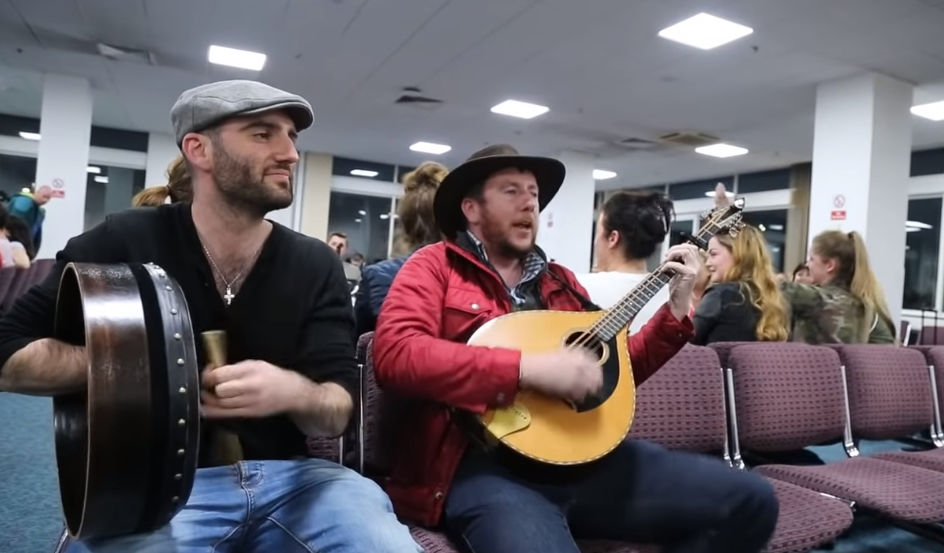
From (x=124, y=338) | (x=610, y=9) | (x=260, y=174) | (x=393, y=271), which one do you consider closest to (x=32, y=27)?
(x=610, y=9)

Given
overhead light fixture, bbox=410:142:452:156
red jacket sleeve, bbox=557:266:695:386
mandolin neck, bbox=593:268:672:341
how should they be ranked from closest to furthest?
mandolin neck, bbox=593:268:672:341 → red jacket sleeve, bbox=557:266:695:386 → overhead light fixture, bbox=410:142:452:156

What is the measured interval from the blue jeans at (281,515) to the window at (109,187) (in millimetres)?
12761

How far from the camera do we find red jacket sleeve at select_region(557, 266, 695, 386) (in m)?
1.77

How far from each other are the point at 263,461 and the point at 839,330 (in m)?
2.88

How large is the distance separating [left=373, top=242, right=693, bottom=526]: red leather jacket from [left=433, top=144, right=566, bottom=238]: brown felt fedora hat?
0.49 feet

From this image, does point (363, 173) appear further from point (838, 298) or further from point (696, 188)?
point (838, 298)

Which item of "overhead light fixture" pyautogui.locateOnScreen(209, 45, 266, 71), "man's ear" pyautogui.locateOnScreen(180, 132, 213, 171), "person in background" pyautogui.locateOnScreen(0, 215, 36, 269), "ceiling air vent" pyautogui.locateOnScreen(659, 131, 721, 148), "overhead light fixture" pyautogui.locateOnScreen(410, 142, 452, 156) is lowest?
"person in background" pyautogui.locateOnScreen(0, 215, 36, 269)

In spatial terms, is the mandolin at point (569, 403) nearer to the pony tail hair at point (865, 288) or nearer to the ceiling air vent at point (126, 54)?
the pony tail hair at point (865, 288)

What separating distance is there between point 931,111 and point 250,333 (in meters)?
8.78

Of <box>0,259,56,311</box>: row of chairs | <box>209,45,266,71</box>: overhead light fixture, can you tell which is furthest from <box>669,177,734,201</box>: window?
<box>0,259,56,311</box>: row of chairs

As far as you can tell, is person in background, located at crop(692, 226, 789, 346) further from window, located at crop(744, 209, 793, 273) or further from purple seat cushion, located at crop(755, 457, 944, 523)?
window, located at crop(744, 209, 793, 273)

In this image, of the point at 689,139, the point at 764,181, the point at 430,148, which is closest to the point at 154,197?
the point at 689,139

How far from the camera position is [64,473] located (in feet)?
3.58

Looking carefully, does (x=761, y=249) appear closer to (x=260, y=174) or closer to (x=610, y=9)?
(x=260, y=174)
